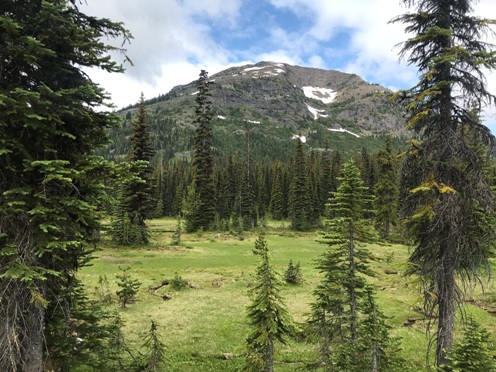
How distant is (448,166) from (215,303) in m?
16.3

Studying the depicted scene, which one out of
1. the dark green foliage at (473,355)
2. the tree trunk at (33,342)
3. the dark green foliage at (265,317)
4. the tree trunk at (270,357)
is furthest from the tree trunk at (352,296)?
the tree trunk at (33,342)

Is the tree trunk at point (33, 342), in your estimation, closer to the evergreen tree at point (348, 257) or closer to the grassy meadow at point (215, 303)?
the grassy meadow at point (215, 303)

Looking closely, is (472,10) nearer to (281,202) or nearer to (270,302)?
(270,302)

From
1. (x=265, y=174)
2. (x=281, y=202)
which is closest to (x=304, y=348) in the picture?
(x=281, y=202)

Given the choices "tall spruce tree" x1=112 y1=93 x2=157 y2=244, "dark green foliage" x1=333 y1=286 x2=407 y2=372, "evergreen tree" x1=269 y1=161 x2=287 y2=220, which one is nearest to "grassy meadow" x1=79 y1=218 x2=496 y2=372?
"dark green foliage" x1=333 y1=286 x2=407 y2=372

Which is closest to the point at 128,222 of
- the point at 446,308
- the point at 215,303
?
the point at 215,303

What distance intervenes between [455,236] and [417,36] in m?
7.62

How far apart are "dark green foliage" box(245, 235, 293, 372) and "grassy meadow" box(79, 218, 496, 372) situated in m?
0.47

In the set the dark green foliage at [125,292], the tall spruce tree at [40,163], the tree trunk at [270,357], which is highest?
the tall spruce tree at [40,163]

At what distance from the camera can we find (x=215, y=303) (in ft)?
71.7

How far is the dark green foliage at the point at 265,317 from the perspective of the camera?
968 cm

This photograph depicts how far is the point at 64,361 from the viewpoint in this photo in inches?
352

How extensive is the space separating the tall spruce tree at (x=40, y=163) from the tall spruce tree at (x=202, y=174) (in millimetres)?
45425

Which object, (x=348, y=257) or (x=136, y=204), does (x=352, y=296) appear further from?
(x=136, y=204)
